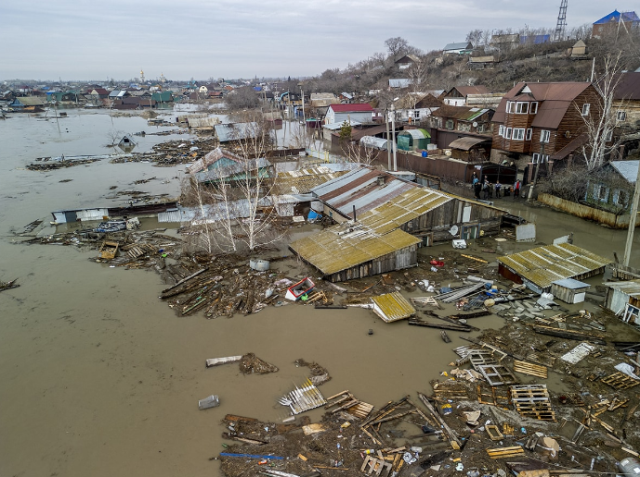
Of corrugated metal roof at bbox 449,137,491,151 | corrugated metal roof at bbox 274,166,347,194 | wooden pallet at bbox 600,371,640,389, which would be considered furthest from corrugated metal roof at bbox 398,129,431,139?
wooden pallet at bbox 600,371,640,389

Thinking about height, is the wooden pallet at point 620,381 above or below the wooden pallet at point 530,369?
above

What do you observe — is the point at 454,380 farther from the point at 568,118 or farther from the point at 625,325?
the point at 568,118

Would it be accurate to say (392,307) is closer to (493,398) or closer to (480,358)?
(480,358)

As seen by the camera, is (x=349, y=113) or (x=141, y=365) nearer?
(x=141, y=365)

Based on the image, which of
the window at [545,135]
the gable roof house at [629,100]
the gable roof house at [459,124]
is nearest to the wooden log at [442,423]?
the window at [545,135]

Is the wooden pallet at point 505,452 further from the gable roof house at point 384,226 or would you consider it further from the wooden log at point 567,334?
the gable roof house at point 384,226

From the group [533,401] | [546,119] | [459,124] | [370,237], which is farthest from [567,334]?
[459,124]

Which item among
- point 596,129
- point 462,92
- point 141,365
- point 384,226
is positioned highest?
point 462,92
